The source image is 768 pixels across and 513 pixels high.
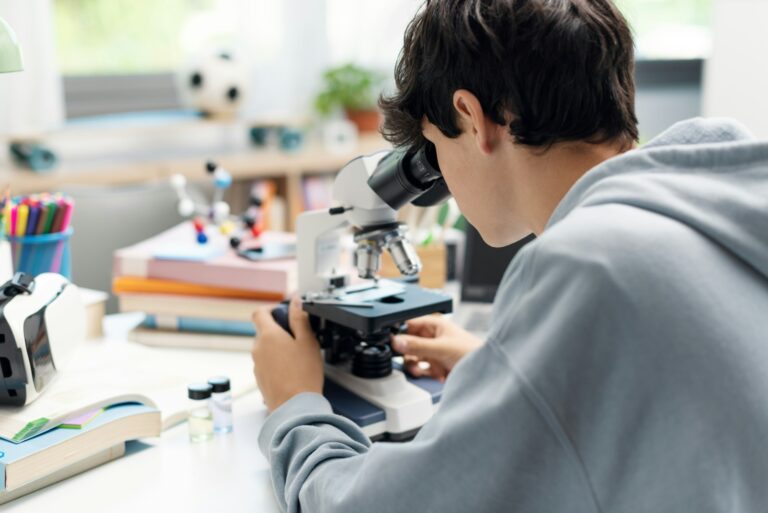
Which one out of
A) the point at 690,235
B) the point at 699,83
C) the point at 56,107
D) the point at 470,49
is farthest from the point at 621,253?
the point at 699,83

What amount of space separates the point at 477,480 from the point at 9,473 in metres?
0.58

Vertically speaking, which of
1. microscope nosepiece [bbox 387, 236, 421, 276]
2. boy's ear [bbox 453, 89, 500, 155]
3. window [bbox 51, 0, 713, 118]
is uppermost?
window [bbox 51, 0, 713, 118]

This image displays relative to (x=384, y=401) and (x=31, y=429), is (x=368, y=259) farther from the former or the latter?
(x=31, y=429)

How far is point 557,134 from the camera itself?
3.02ft

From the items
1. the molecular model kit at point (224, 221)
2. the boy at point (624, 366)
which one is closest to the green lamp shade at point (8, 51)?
the molecular model kit at point (224, 221)


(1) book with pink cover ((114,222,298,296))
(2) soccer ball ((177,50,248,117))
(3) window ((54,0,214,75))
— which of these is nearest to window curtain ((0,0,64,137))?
(3) window ((54,0,214,75))

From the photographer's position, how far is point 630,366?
657mm

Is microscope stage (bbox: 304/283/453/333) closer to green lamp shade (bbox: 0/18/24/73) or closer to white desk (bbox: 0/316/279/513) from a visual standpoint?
white desk (bbox: 0/316/279/513)

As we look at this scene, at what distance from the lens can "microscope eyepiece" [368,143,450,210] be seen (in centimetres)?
112

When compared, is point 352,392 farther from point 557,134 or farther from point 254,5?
point 254,5

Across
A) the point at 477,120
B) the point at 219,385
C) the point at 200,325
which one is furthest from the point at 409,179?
the point at 200,325

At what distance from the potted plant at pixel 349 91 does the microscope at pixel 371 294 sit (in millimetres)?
2133

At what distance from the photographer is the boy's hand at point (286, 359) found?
3.78 ft

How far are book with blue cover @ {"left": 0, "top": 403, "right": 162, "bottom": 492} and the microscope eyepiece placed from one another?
0.43 metres
